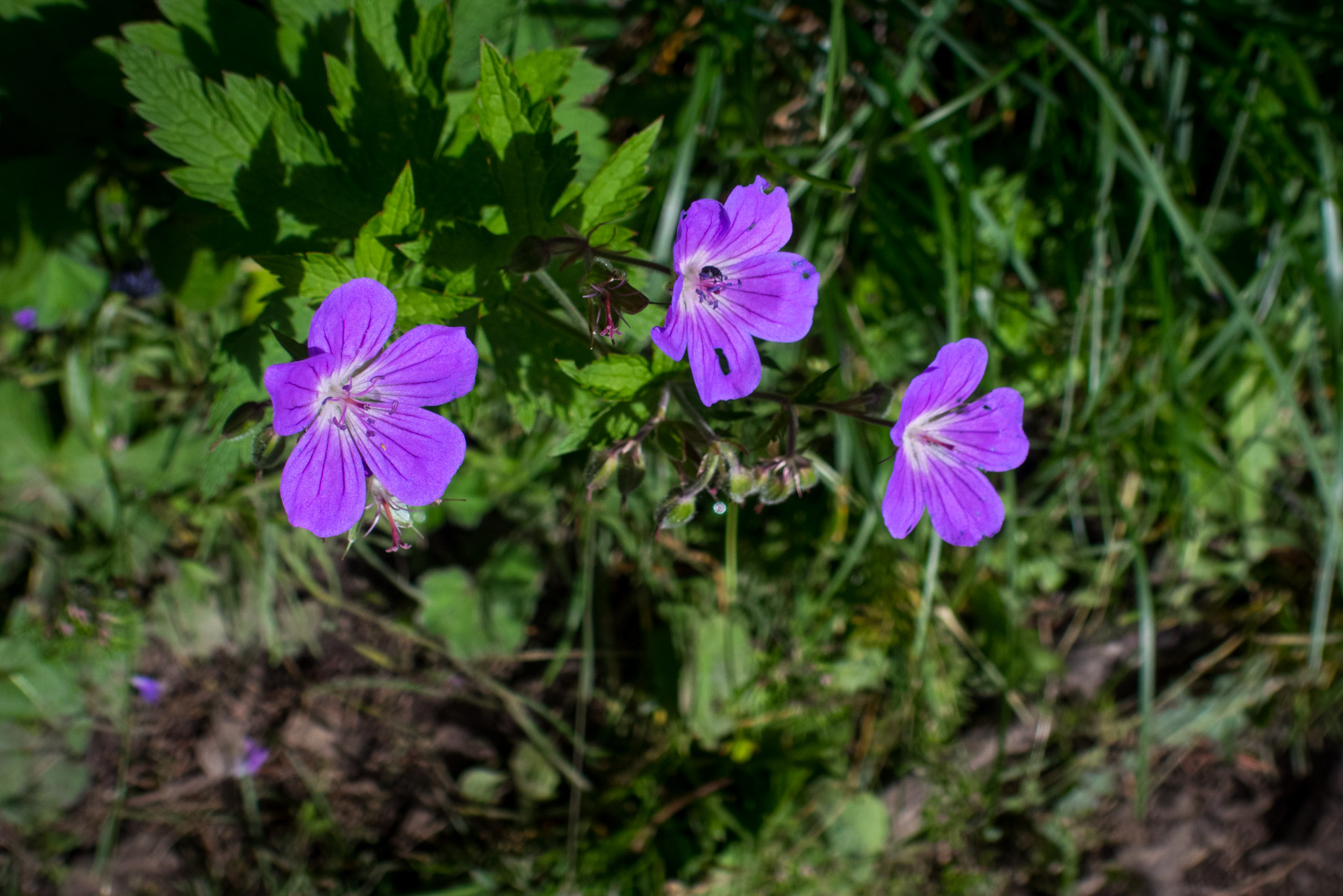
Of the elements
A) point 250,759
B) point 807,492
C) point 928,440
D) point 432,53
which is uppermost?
point 432,53

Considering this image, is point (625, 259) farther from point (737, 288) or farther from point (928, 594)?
point (928, 594)

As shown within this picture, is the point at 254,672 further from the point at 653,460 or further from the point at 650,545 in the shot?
the point at 653,460

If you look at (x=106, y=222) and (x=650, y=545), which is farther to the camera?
(x=650, y=545)

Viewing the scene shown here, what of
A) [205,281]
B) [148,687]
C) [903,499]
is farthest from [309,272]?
[148,687]

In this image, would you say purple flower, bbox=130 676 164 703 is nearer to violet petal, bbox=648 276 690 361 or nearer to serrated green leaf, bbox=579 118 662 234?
serrated green leaf, bbox=579 118 662 234

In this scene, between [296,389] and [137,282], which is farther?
[137,282]

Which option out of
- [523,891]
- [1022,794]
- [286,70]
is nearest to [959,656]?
[1022,794]

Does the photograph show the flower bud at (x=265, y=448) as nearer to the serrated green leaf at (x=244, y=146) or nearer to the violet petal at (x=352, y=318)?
the violet petal at (x=352, y=318)
